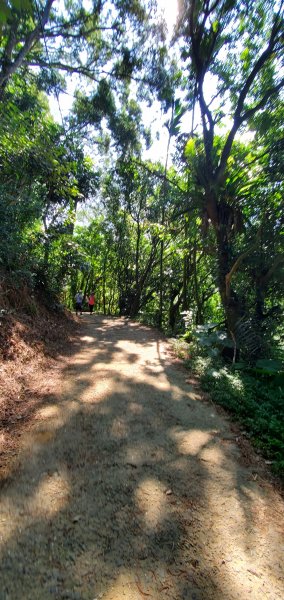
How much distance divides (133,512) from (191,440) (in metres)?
1.41

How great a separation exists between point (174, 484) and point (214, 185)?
7.36m

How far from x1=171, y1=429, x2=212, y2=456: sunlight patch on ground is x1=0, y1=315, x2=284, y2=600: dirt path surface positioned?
15 mm

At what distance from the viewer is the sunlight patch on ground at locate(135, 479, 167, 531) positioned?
221cm

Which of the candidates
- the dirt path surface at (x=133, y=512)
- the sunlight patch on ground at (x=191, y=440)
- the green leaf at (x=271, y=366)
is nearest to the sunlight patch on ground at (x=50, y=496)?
the dirt path surface at (x=133, y=512)

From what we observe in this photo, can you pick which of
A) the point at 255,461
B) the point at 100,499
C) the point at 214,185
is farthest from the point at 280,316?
the point at 100,499

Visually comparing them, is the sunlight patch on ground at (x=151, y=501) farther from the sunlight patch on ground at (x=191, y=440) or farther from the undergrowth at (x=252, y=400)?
the undergrowth at (x=252, y=400)

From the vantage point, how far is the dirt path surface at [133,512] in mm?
1750

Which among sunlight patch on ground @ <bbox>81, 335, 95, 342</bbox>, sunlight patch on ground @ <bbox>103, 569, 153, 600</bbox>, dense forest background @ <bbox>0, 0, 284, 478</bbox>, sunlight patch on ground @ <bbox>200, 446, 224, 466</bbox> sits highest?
dense forest background @ <bbox>0, 0, 284, 478</bbox>

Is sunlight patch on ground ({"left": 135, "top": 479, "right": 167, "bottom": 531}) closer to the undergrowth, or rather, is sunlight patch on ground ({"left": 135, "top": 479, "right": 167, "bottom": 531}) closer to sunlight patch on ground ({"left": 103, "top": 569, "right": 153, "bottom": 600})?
sunlight patch on ground ({"left": 103, "top": 569, "right": 153, "bottom": 600})

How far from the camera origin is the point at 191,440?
11.4 feet

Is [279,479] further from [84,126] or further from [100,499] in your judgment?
[84,126]

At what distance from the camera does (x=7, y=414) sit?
3512 mm

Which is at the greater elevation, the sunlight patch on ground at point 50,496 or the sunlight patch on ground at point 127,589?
Result: the sunlight patch on ground at point 50,496

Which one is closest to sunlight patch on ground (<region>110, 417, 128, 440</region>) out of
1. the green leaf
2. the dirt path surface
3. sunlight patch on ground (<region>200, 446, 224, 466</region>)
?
the dirt path surface
